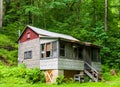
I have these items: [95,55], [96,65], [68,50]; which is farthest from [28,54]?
[96,65]

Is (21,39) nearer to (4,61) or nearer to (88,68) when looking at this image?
(4,61)

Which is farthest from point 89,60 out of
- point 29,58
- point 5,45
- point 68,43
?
point 5,45

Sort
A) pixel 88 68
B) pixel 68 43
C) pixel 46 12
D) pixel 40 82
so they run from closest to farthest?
pixel 40 82, pixel 68 43, pixel 88 68, pixel 46 12

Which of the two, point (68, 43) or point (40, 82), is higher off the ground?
point (68, 43)

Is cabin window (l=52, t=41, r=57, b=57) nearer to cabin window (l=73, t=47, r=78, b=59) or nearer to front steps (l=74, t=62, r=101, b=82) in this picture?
cabin window (l=73, t=47, r=78, b=59)

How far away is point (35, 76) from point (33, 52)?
15.5ft

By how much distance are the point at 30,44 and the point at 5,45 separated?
675 centimetres

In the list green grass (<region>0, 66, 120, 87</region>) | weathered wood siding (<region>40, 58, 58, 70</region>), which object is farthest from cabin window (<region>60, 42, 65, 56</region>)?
green grass (<region>0, 66, 120, 87</region>)

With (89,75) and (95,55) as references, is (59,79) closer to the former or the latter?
(89,75)

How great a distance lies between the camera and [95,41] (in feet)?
117

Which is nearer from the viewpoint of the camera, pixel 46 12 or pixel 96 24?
pixel 96 24

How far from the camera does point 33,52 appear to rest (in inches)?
1078

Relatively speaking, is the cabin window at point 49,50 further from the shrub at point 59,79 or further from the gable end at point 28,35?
the shrub at point 59,79

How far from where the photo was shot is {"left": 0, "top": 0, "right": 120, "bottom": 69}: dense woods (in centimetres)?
3407
